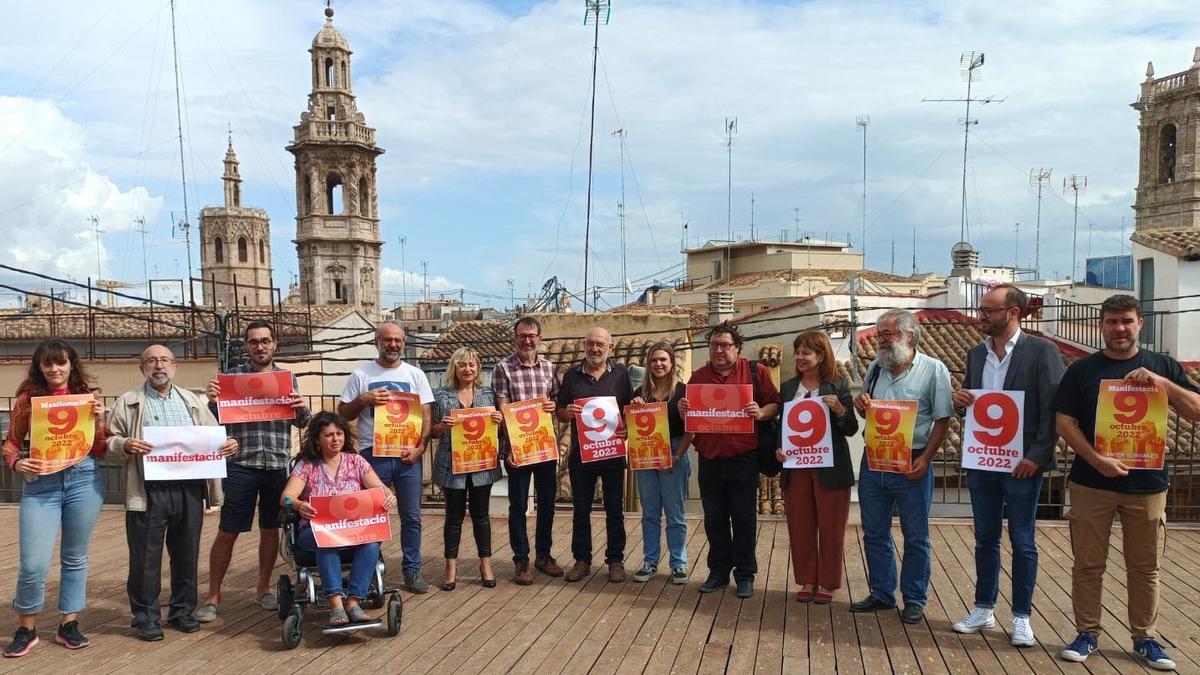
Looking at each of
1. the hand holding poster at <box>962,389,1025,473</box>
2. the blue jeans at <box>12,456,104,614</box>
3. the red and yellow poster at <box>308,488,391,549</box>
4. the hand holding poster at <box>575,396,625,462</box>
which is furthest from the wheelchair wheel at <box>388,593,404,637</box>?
the hand holding poster at <box>962,389,1025,473</box>

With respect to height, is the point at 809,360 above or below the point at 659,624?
above

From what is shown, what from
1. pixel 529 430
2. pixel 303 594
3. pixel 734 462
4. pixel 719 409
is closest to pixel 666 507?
pixel 734 462

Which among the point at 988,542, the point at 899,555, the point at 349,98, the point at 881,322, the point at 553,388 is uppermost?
the point at 349,98

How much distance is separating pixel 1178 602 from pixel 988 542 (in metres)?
1.68

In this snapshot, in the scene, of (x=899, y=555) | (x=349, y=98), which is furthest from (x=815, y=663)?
(x=349, y=98)

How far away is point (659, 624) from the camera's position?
532 cm

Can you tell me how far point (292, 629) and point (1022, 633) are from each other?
13.4 ft

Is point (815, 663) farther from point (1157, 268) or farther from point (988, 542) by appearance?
point (1157, 268)

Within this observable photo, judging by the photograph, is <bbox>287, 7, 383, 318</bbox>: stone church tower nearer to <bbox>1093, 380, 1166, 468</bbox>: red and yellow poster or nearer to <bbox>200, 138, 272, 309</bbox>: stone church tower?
<bbox>200, 138, 272, 309</bbox>: stone church tower

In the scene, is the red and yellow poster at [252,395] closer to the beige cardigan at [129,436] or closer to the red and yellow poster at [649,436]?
the beige cardigan at [129,436]

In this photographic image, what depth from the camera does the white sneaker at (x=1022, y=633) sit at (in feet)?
15.8

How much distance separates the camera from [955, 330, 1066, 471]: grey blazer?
4.70 m

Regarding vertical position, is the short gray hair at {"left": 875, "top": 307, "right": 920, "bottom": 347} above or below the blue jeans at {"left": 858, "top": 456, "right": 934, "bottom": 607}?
above

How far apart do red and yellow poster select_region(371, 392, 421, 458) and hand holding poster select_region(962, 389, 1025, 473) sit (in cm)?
339
